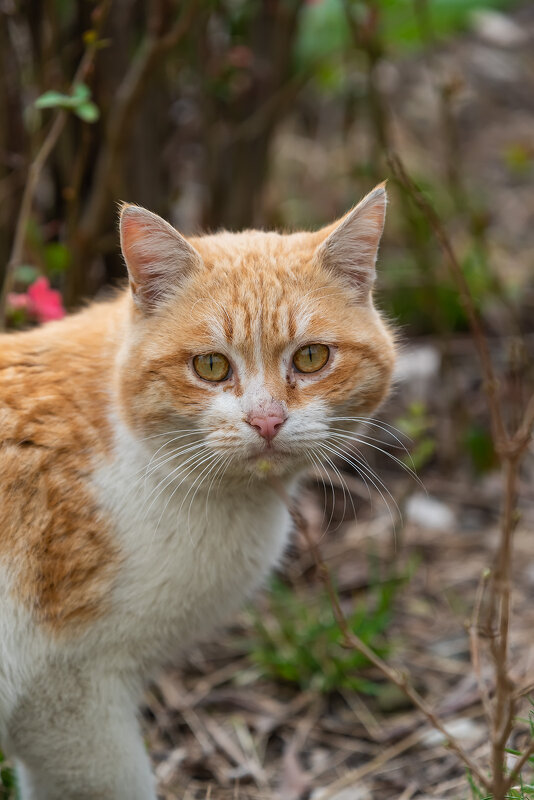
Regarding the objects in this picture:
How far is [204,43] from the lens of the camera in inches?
167

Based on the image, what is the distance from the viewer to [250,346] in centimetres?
231

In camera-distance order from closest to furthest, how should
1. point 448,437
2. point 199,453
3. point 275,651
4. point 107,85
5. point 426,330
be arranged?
point 199,453 → point 275,651 → point 107,85 → point 448,437 → point 426,330

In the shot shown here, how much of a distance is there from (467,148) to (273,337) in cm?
617

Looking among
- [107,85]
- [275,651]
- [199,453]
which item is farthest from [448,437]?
[199,453]

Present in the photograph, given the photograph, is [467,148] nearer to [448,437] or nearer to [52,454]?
[448,437]

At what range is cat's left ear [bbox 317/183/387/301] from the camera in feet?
8.00

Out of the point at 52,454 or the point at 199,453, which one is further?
the point at 52,454

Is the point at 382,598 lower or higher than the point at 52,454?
lower

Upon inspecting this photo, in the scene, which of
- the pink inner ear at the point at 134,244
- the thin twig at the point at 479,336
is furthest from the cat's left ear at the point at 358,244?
the pink inner ear at the point at 134,244

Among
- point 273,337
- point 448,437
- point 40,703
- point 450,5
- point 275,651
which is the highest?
point 450,5

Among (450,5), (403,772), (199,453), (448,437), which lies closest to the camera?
(199,453)

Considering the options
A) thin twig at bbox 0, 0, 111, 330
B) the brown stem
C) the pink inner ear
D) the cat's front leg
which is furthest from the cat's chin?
the brown stem

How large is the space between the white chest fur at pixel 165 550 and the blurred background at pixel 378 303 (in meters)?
0.36

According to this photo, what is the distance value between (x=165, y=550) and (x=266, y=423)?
54 cm
